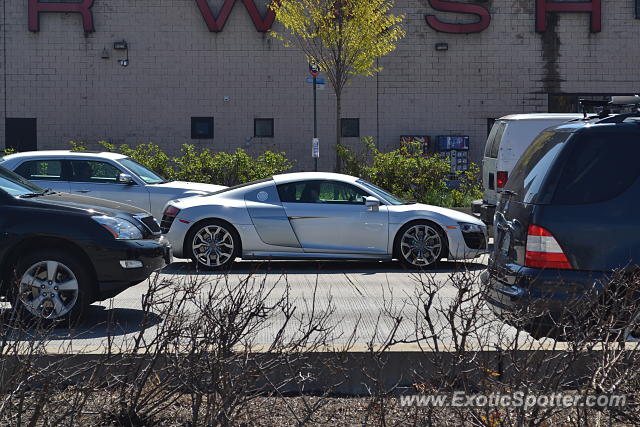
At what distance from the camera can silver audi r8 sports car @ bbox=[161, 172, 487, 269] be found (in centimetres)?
1380

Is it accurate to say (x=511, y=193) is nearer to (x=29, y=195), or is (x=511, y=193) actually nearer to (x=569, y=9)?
(x=29, y=195)

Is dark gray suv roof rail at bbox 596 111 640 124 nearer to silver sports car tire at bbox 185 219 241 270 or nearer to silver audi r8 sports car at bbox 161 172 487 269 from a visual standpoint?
silver audi r8 sports car at bbox 161 172 487 269

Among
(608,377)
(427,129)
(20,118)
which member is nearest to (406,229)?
(608,377)

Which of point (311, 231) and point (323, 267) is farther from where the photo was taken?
point (323, 267)

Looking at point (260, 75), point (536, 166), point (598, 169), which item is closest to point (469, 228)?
point (536, 166)

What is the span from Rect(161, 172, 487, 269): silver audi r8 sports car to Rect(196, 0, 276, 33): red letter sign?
15.7 meters

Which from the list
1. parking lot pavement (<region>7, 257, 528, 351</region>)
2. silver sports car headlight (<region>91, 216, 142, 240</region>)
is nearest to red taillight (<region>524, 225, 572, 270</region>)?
parking lot pavement (<region>7, 257, 528, 351</region>)

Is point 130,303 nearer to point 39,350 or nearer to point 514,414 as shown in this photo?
point 39,350

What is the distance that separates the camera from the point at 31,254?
28.8 ft

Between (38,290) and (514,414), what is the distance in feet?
17.6

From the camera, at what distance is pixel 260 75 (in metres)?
29.1

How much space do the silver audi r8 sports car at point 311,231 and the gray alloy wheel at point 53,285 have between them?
4.98 metres

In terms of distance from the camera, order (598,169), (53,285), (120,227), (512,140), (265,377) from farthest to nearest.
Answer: (512,140) < (120,227) < (53,285) < (598,169) < (265,377)

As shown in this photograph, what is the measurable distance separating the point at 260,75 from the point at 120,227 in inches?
803
